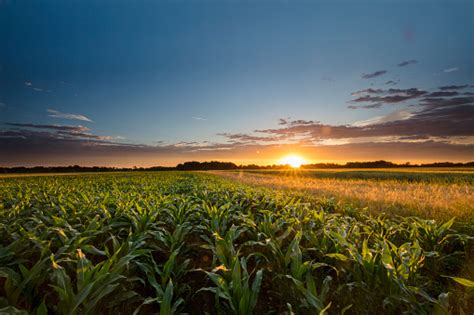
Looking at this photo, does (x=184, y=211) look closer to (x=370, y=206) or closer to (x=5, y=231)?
(x=5, y=231)

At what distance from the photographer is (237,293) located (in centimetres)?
245

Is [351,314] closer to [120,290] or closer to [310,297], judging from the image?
[310,297]

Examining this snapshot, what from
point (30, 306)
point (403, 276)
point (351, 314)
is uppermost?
point (403, 276)

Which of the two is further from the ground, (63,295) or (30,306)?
(63,295)

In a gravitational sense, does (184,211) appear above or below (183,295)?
above

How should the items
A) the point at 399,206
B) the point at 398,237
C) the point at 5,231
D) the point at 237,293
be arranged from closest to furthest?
the point at 237,293
the point at 5,231
the point at 398,237
the point at 399,206

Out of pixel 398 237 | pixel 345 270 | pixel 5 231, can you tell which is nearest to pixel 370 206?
pixel 398 237

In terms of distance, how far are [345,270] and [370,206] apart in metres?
6.17

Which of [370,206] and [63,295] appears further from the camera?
[370,206]

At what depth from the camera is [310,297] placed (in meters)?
2.27

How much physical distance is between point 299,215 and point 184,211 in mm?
2695

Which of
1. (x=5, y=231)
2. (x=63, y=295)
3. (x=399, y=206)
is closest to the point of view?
(x=63, y=295)

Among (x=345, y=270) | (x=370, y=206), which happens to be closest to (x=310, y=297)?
(x=345, y=270)

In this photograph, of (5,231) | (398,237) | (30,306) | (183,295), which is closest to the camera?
(30,306)
